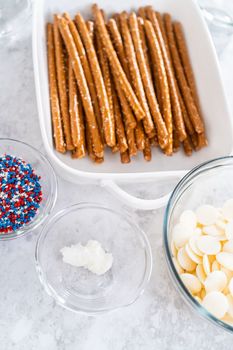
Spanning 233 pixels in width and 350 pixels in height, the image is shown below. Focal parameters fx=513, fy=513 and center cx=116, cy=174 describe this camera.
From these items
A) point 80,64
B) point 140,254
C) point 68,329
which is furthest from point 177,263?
point 80,64

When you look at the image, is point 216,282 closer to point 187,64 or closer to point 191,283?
point 191,283

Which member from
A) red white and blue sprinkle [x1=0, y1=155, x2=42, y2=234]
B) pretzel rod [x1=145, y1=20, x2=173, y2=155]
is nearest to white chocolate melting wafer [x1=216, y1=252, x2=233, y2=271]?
pretzel rod [x1=145, y1=20, x2=173, y2=155]

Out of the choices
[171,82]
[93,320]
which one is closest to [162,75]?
[171,82]

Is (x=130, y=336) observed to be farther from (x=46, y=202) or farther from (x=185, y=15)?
(x=185, y=15)

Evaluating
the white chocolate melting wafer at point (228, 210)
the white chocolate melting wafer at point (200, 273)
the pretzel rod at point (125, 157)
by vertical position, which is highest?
the white chocolate melting wafer at point (228, 210)

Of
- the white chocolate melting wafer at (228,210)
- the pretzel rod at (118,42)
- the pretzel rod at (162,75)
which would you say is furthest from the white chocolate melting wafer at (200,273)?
the pretzel rod at (118,42)

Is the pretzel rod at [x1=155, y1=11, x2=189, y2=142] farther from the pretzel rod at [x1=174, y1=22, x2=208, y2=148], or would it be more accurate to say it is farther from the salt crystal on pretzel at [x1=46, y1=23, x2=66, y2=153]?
the salt crystal on pretzel at [x1=46, y1=23, x2=66, y2=153]

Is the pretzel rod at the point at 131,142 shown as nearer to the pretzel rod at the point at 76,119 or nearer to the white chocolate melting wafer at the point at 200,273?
the pretzel rod at the point at 76,119
